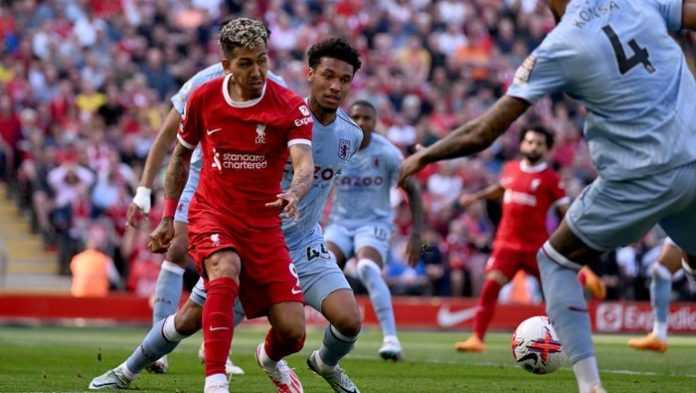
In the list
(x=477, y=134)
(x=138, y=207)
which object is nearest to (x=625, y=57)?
(x=477, y=134)

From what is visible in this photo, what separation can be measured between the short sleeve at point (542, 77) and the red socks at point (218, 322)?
211 cm

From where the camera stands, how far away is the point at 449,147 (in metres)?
7.65

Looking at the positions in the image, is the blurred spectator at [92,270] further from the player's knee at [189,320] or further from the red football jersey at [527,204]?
the player's knee at [189,320]

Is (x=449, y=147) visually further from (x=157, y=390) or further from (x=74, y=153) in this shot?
(x=74, y=153)

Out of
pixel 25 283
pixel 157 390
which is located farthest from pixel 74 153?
pixel 157 390

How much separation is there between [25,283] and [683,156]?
1821 centimetres

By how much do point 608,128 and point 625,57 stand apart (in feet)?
1.33

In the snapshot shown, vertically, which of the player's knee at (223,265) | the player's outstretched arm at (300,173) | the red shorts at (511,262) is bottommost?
the red shorts at (511,262)

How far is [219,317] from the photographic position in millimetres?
8109

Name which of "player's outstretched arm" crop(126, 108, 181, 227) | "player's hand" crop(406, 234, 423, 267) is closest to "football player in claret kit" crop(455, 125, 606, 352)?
"player's hand" crop(406, 234, 423, 267)

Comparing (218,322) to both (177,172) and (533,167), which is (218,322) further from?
(533,167)

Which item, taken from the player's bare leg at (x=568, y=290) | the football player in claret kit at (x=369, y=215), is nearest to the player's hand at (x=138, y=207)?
the player's bare leg at (x=568, y=290)

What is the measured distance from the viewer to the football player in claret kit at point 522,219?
15539 millimetres

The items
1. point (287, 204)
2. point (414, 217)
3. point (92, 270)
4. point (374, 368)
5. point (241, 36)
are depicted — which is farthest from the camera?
point (92, 270)
